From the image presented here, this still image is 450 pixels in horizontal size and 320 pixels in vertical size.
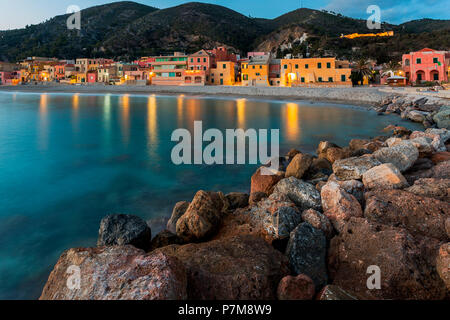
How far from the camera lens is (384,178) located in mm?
Result: 6109

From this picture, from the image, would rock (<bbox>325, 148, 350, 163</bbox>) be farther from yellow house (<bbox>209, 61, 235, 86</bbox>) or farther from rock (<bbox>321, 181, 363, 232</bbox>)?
yellow house (<bbox>209, 61, 235, 86</bbox>)

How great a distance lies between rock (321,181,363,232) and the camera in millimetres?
4965

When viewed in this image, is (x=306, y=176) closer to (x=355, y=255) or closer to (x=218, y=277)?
(x=355, y=255)

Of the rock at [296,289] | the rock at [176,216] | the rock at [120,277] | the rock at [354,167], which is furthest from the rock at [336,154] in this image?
the rock at [120,277]

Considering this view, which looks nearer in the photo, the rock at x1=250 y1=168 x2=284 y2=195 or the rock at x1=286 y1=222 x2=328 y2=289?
the rock at x1=286 y1=222 x2=328 y2=289

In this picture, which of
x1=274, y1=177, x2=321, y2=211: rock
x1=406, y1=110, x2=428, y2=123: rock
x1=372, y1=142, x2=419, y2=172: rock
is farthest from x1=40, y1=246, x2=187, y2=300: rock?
x1=406, y1=110, x2=428, y2=123: rock

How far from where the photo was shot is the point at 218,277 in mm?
3482

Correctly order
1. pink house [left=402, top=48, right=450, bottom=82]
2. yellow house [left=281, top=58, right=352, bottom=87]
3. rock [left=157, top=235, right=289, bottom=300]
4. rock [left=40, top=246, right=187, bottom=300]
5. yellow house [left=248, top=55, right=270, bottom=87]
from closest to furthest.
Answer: rock [left=40, top=246, right=187, bottom=300], rock [left=157, top=235, right=289, bottom=300], pink house [left=402, top=48, right=450, bottom=82], yellow house [left=281, top=58, right=352, bottom=87], yellow house [left=248, top=55, right=270, bottom=87]

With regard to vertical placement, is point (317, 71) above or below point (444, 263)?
above

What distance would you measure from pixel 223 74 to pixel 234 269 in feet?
213

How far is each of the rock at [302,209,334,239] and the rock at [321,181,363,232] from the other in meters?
0.17

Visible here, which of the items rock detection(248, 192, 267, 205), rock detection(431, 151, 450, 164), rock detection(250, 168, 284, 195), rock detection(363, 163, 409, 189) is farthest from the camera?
rock detection(431, 151, 450, 164)

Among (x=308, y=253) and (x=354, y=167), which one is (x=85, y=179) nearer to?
(x=354, y=167)

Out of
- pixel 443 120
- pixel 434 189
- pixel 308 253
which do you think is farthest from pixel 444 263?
pixel 443 120
